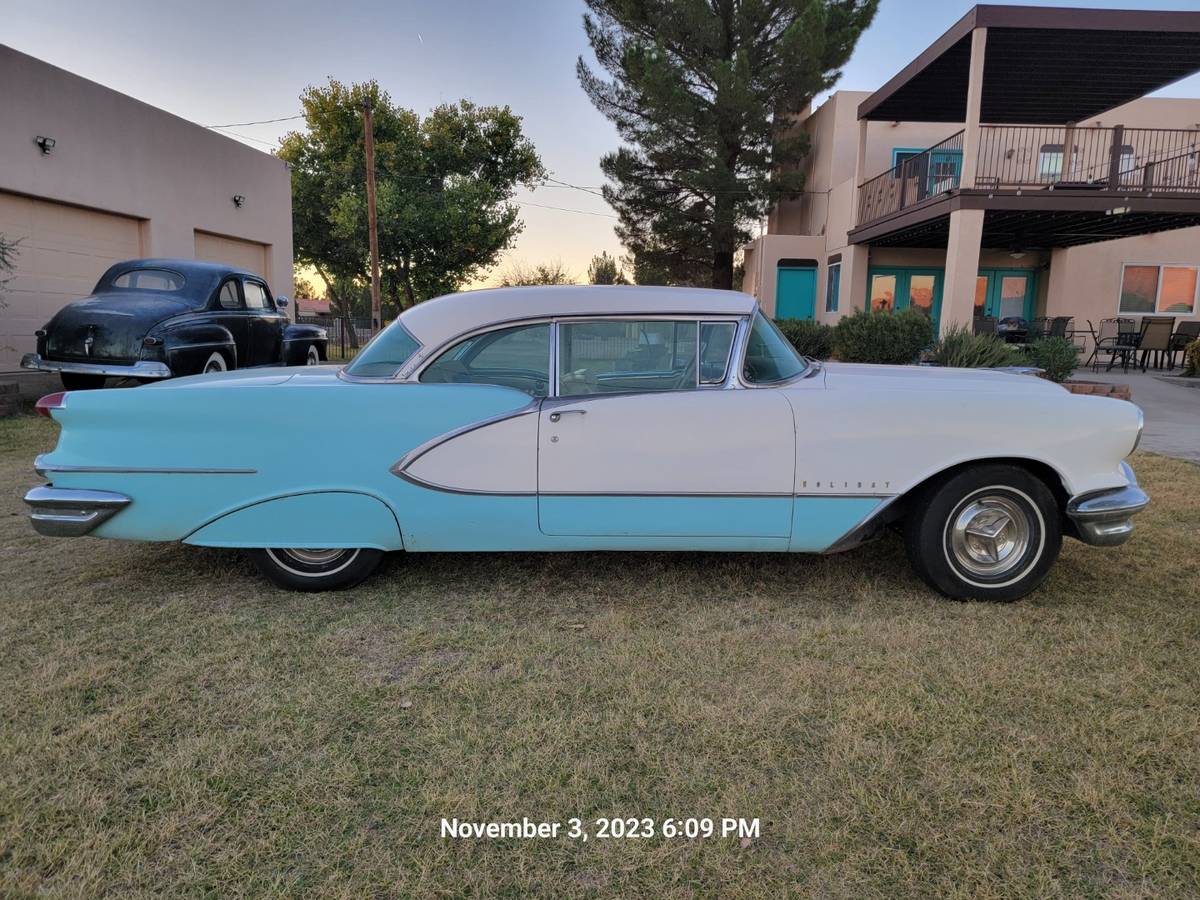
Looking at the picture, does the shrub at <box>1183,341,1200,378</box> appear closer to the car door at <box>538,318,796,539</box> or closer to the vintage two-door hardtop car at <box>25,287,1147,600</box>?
the vintage two-door hardtop car at <box>25,287,1147,600</box>

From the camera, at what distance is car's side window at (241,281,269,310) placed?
10070 mm

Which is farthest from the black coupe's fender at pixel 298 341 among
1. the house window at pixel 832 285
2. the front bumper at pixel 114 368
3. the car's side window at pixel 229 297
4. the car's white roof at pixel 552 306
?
the house window at pixel 832 285

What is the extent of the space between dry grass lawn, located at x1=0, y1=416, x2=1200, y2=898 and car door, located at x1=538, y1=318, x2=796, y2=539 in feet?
1.41

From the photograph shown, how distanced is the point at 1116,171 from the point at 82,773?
52.3ft

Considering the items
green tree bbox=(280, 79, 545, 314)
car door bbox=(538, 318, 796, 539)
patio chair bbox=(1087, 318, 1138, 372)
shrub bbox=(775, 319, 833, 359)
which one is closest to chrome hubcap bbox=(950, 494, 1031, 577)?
car door bbox=(538, 318, 796, 539)

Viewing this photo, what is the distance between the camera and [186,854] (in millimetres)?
1885

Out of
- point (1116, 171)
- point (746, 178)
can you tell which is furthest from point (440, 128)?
point (1116, 171)

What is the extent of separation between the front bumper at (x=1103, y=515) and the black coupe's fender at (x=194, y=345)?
8.69m

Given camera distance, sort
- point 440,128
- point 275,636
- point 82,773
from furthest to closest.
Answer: point 440,128
point 275,636
point 82,773

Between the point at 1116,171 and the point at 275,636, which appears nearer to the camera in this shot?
the point at 275,636

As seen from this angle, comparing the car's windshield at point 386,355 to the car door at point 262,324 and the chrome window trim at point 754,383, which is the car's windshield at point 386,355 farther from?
the car door at point 262,324

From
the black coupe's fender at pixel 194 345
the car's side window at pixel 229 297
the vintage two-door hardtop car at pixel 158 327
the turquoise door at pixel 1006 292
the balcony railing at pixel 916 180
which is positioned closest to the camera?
the vintage two-door hardtop car at pixel 158 327

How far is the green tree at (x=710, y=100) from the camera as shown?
18031 mm

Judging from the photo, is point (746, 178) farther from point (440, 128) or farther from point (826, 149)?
point (440, 128)
